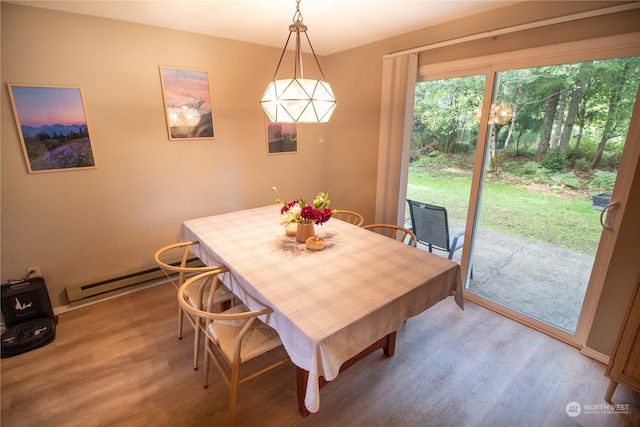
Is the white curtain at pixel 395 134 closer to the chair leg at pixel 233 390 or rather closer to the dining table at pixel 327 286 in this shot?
the dining table at pixel 327 286

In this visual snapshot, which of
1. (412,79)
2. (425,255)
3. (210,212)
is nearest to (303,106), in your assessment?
(425,255)

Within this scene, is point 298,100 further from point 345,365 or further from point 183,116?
point 183,116

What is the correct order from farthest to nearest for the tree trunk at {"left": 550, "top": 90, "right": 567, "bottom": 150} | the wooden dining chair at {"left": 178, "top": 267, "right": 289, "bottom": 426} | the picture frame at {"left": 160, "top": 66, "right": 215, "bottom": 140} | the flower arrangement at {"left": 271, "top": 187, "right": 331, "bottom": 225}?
1. the picture frame at {"left": 160, "top": 66, "right": 215, "bottom": 140}
2. the tree trunk at {"left": 550, "top": 90, "right": 567, "bottom": 150}
3. the flower arrangement at {"left": 271, "top": 187, "right": 331, "bottom": 225}
4. the wooden dining chair at {"left": 178, "top": 267, "right": 289, "bottom": 426}

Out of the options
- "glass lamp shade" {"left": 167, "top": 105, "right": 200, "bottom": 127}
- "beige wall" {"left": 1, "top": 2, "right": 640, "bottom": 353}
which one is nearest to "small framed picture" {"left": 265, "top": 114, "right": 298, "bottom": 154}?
"beige wall" {"left": 1, "top": 2, "right": 640, "bottom": 353}

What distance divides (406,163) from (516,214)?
107 centimetres

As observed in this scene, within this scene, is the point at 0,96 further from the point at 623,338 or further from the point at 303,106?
the point at 623,338

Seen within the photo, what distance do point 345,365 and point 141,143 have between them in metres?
2.55

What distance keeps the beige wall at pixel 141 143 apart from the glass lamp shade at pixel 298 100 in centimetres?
157

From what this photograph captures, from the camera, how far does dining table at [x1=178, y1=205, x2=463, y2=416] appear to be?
1.23 m

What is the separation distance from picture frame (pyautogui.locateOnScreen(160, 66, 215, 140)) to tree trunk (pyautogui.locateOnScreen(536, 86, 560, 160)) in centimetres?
293

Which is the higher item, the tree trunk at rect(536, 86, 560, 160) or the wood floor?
the tree trunk at rect(536, 86, 560, 160)

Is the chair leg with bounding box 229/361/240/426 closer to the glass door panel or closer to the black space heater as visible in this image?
the black space heater

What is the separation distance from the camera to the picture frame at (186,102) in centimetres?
274

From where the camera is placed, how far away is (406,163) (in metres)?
3.02
